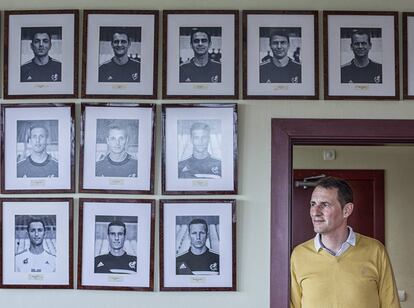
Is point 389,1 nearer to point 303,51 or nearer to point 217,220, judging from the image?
point 303,51

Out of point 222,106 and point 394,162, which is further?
point 394,162

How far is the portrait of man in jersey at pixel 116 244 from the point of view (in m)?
2.77

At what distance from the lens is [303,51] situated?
2.81m

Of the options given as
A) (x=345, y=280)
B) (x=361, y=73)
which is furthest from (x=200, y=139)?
(x=345, y=280)

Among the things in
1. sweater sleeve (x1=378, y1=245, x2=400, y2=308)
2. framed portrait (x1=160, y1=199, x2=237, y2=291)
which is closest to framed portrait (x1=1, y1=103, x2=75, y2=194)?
framed portrait (x1=160, y1=199, x2=237, y2=291)

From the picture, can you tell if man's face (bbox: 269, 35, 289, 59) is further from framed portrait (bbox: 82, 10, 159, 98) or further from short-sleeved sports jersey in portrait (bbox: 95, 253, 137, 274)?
short-sleeved sports jersey in portrait (bbox: 95, 253, 137, 274)

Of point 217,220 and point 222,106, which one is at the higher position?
point 222,106

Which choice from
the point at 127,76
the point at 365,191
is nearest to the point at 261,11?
the point at 127,76

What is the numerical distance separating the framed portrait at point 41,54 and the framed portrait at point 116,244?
1.62ft

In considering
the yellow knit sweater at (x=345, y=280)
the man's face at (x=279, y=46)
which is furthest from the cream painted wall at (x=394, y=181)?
the man's face at (x=279, y=46)

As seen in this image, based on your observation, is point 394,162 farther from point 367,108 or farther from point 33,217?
point 33,217

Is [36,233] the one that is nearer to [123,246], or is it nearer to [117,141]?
[123,246]

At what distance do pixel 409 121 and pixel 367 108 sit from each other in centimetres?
18

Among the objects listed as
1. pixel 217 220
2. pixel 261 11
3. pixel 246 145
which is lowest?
pixel 217 220
